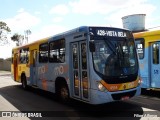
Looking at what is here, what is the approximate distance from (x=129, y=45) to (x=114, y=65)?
1.20m

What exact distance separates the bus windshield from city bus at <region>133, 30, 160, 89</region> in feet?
7.53

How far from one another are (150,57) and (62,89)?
4.18 meters

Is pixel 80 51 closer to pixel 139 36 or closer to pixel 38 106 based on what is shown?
pixel 38 106

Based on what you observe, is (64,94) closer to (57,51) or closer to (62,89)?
(62,89)

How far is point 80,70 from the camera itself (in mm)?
9758

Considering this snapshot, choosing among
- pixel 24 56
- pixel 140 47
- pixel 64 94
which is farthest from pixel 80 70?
pixel 24 56

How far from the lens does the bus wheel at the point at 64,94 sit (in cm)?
1103

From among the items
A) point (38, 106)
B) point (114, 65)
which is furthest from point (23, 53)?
point (114, 65)

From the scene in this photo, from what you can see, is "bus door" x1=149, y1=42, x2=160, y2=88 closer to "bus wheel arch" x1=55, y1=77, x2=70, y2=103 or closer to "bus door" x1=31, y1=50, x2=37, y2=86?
"bus wheel arch" x1=55, y1=77, x2=70, y2=103

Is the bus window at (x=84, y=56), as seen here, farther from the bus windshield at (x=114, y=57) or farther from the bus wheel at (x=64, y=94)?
the bus wheel at (x=64, y=94)

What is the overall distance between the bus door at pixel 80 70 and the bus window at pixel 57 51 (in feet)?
2.97

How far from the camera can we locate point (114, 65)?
9.15 m

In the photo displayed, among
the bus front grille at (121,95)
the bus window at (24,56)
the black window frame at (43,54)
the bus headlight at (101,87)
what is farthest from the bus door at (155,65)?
the bus window at (24,56)

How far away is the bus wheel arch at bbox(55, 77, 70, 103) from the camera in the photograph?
36.3 feet
